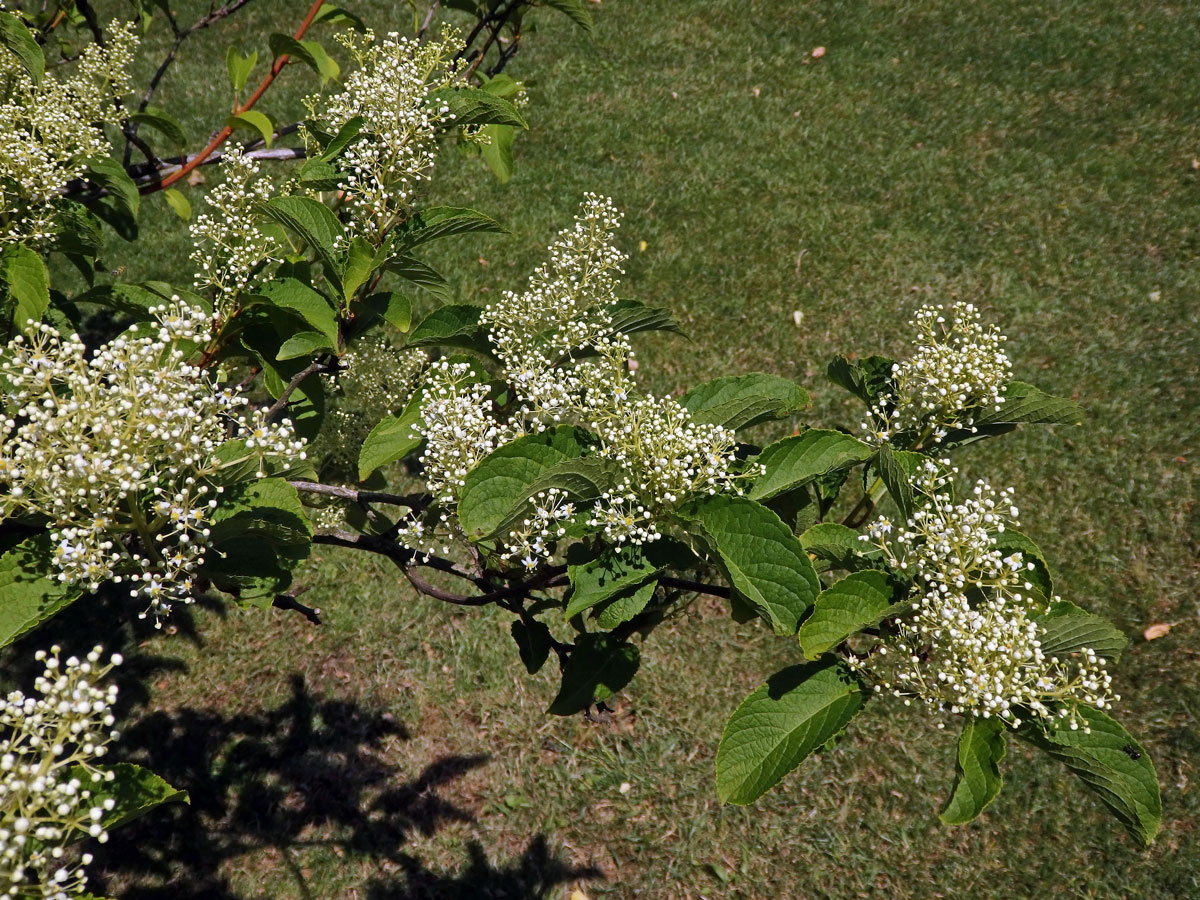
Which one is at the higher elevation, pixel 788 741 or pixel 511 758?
pixel 788 741

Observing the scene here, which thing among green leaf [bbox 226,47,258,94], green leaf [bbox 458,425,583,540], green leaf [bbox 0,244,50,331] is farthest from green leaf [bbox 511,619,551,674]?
green leaf [bbox 226,47,258,94]

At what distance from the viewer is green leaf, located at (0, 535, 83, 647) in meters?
1.71

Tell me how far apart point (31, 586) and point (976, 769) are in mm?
1986

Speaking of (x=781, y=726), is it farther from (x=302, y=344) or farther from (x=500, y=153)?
(x=500, y=153)

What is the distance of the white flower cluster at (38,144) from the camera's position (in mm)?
2361

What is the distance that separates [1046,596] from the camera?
1.88 meters

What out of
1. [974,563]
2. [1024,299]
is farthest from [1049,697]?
[1024,299]

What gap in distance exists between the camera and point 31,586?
1.74m

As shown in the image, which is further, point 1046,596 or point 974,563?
point 1046,596

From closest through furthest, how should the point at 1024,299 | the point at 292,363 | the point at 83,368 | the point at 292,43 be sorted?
the point at 83,368, the point at 292,363, the point at 292,43, the point at 1024,299

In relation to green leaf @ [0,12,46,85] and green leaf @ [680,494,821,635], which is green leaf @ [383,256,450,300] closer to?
green leaf @ [680,494,821,635]

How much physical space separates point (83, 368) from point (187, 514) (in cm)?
36

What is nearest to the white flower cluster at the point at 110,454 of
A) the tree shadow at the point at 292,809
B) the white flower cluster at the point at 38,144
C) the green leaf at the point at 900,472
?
the white flower cluster at the point at 38,144

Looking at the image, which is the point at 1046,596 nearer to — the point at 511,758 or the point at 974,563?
the point at 974,563
